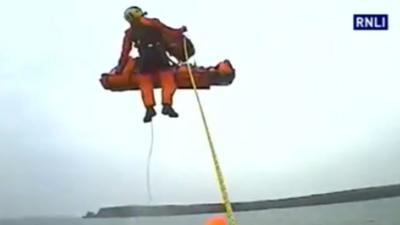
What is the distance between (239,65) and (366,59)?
0.44 metres

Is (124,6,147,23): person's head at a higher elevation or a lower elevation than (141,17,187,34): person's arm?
higher

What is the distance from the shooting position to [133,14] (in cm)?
417

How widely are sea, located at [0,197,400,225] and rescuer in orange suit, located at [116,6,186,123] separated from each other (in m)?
0.36

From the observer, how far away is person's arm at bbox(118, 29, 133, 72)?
4.20m

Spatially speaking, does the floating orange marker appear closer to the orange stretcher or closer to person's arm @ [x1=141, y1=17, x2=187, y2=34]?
the orange stretcher

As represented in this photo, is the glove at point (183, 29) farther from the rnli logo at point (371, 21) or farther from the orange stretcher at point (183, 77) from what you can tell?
the rnli logo at point (371, 21)

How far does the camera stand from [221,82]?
4.19 metres

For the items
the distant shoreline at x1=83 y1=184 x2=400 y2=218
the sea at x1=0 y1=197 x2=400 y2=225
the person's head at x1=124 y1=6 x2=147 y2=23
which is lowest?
the sea at x1=0 y1=197 x2=400 y2=225

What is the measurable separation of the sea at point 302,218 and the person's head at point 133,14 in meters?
0.69

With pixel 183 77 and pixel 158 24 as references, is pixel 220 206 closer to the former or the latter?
pixel 183 77

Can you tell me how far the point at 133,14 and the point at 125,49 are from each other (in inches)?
4.9

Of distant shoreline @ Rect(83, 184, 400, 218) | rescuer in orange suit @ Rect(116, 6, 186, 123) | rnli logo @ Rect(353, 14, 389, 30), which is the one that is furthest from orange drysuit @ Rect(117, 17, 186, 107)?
rnli logo @ Rect(353, 14, 389, 30)

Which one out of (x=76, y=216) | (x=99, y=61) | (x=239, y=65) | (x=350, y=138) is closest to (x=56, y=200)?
(x=76, y=216)

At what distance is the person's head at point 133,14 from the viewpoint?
4.16 m
